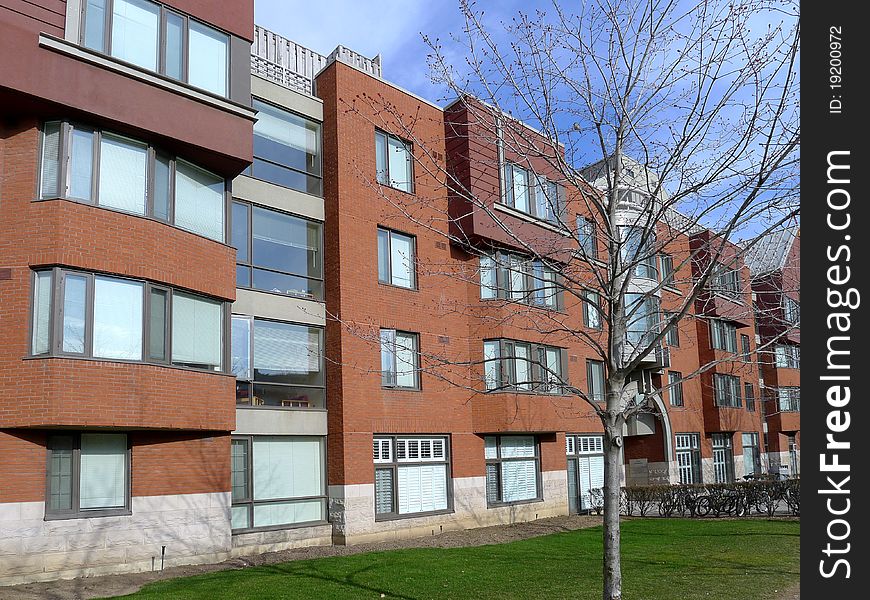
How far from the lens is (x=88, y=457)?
1416cm

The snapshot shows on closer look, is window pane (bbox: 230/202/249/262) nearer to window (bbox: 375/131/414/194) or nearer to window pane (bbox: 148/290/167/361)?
window pane (bbox: 148/290/167/361)

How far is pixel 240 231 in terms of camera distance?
1839 cm

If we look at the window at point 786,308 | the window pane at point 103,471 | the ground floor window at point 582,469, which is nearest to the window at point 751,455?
the ground floor window at point 582,469

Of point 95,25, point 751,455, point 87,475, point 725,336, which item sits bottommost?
point 751,455

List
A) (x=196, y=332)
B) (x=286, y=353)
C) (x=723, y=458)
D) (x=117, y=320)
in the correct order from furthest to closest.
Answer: (x=723, y=458), (x=286, y=353), (x=196, y=332), (x=117, y=320)

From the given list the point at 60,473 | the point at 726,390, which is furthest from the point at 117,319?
the point at 726,390

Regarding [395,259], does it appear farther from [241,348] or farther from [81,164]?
[81,164]

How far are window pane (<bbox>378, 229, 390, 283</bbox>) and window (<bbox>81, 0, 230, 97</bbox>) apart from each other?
6071 millimetres

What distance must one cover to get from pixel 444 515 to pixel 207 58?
12569 millimetres

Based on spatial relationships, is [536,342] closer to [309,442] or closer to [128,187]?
[309,442]

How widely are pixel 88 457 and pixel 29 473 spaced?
1101mm

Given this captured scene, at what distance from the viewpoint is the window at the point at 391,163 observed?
2134cm

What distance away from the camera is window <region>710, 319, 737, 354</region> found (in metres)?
38.7

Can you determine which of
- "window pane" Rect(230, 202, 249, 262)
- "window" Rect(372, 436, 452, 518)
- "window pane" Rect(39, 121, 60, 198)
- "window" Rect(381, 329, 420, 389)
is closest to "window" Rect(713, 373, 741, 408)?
"window" Rect(372, 436, 452, 518)
